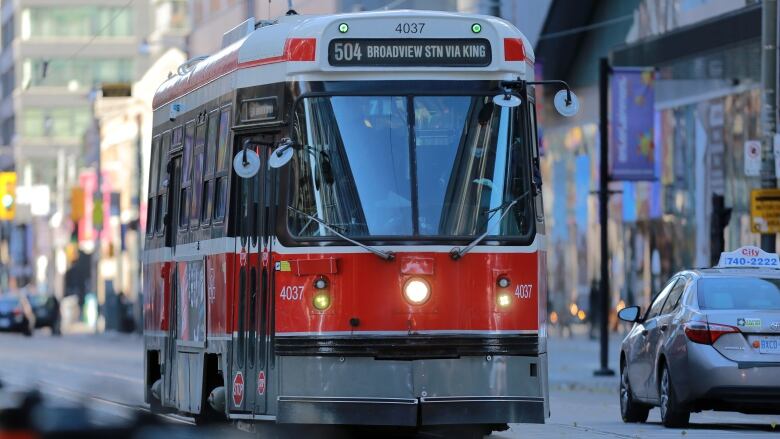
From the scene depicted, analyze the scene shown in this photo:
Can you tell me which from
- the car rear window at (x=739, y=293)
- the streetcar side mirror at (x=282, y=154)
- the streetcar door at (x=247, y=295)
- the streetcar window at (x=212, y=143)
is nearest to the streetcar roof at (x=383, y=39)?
the streetcar side mirror at (x=282, y=154)

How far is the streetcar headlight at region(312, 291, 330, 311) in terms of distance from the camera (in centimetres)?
1273

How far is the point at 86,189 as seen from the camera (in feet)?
310

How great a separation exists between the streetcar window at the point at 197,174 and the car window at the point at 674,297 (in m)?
4.77

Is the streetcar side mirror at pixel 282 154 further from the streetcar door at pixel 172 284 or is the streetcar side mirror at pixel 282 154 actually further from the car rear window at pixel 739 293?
the car rear window at pixel 739 293

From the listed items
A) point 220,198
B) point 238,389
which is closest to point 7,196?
point 220,198

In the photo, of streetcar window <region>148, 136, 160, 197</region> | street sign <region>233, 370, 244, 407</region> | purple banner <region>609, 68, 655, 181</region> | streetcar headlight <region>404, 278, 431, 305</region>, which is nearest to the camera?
streetcar headlight <region>404, 278, 431, 305</region>

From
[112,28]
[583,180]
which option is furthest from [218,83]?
[112,28]

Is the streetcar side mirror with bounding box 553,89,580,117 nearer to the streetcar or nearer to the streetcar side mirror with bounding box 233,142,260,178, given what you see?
the streetcar

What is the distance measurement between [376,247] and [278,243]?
0.73 metres

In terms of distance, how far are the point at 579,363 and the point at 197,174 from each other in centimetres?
2235

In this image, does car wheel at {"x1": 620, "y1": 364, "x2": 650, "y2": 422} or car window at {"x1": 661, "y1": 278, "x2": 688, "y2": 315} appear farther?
car wheel at {"x1": 620, "y1": 364, "x2": 650, "y2": 422}

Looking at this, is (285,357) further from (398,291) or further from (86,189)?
(86,189)

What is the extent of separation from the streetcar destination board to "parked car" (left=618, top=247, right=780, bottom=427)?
476cm

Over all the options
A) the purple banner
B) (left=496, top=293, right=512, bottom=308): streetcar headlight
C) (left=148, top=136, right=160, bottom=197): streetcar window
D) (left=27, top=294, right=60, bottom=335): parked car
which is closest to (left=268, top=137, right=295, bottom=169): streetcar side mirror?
(left=496, top=293, right=512, bottom=308): streetcar headlight
